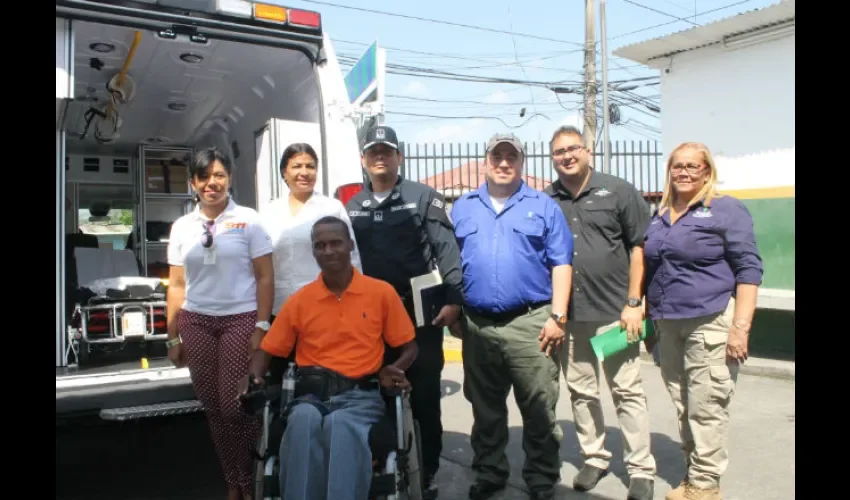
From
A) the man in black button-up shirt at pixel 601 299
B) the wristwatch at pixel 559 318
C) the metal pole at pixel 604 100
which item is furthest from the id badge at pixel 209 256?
the metal pole at pixel 604 100

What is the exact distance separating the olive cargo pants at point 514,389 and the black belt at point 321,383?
838 mm

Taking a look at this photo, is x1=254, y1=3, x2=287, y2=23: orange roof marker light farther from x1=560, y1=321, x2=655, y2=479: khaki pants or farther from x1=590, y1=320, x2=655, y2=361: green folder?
x1=590, y1=320, x2=655, y2=361: green folder

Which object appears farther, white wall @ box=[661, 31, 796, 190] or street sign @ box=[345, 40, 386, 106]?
white wall @ box=[661, 31, 796, 190]

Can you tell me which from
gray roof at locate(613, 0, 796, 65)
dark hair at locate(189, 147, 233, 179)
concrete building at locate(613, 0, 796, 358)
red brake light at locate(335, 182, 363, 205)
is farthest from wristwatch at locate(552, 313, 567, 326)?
gray roof at locate(613, 0, 796, 65)

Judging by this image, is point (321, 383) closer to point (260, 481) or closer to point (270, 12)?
point (260, 481)

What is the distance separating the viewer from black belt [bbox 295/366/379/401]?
2961 millimetres

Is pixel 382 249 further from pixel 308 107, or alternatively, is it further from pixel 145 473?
pixel 145 473

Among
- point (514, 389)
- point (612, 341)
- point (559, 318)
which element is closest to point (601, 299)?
point (612, 341)

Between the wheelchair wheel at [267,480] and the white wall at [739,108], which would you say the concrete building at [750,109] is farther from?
the wheelchair wheel at [267,480]

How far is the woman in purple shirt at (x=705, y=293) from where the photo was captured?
335 centimetres

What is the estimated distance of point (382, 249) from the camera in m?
3.61

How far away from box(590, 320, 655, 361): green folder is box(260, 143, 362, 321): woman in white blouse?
1252mm
